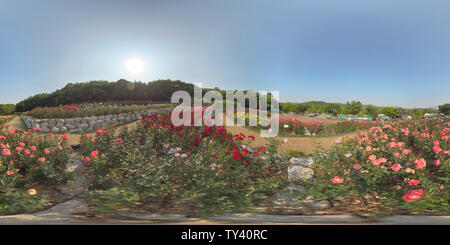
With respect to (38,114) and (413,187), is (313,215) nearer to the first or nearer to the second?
(413,187)

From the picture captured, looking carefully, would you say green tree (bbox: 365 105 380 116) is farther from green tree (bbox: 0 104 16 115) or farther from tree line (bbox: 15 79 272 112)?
green tree (bbox: 0 104 16 115)

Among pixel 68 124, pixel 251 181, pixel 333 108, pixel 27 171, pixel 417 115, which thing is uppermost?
pixel 333 108

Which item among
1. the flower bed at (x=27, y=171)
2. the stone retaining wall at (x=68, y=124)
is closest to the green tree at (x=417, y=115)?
the flower bed at (x=27, y=171)

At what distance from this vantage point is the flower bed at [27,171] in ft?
9.18

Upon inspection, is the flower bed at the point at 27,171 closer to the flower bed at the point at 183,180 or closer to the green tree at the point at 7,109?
the flower bed at the point at 183,180

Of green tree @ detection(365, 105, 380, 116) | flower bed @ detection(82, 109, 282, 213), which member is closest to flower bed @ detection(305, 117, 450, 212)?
flower bed @ detection(82, 109, 282, 213)

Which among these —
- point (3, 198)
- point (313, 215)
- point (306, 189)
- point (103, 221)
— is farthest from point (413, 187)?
point (3, 198)

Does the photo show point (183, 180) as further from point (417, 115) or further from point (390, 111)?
point (390, 111)

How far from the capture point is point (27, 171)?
12.8 ft

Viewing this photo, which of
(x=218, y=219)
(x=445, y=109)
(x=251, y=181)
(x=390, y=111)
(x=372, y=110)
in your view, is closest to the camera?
(x=218, y=219)

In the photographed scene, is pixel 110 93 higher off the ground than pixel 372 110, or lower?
higher

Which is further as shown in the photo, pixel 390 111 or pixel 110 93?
pixel 110 93

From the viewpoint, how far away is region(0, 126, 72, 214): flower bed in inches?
110

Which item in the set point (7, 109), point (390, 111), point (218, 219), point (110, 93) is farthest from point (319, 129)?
point (7, 109)
